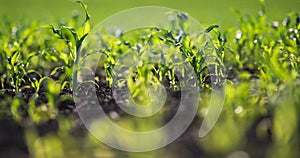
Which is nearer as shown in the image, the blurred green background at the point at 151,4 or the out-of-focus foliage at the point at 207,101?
the out-of-focus foliage at the point at 207,101

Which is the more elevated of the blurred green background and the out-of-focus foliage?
the blurred green background

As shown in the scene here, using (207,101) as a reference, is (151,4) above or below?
above

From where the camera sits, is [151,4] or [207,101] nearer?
[207,101]

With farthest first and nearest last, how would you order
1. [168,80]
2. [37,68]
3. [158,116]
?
[37,68]
[168,80]
[158,116]

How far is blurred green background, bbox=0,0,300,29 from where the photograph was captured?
695 cm

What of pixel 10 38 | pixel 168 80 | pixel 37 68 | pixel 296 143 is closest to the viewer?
pixel 296 143

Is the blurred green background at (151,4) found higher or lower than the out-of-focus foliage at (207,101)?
higher

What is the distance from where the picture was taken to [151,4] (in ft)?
25.7

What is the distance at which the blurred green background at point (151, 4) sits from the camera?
695 centimetres

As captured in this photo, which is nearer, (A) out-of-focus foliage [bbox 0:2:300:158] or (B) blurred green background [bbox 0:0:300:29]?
(A) out-of-focus foliage [bbox 0:2:300:158]

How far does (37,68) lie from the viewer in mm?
4105

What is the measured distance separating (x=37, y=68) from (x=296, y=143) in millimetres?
2203

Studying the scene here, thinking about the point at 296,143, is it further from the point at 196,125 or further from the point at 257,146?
the point at 196,125

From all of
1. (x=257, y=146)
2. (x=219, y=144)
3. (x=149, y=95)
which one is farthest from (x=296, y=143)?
(x=149, y=95)
